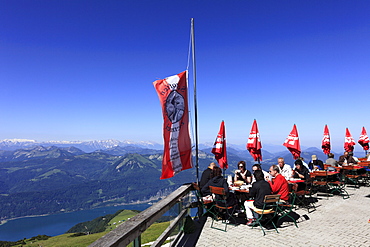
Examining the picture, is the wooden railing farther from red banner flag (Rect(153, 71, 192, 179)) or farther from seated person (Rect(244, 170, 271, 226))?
seated person (Rect(244, 170, 271, 226))

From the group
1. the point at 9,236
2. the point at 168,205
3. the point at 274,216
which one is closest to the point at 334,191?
the point at 274,216

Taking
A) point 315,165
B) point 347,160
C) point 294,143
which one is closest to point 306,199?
point 294,143

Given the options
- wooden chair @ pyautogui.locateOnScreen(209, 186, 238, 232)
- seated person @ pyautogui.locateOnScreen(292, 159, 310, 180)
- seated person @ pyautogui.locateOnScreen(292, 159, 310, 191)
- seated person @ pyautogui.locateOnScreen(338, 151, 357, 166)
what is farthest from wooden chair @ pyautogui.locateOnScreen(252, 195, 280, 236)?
seated person @ pyautogui.locateOnScreen(338, 151, 357, 166)

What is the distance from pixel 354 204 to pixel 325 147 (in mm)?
6669

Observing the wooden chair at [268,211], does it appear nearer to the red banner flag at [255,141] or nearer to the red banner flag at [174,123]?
the red banner flag at [174,123]

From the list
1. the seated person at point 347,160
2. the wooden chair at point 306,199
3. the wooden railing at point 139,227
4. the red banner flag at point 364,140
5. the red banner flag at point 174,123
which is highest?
the red banner flag at point 174,123

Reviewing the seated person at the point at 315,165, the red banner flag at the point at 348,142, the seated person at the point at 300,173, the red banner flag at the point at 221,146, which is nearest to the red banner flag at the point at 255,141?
the seated person at the point at 300,173

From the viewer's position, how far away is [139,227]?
11.2ft

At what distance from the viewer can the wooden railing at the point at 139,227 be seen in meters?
2.69

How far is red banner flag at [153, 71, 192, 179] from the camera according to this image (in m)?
6.16

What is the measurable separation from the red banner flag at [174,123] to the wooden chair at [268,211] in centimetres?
223

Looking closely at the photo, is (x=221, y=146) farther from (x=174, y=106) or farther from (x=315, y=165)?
(x=315, y=165)

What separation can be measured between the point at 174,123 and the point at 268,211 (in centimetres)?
344

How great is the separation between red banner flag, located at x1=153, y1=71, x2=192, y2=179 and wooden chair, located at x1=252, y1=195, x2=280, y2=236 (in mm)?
2227
